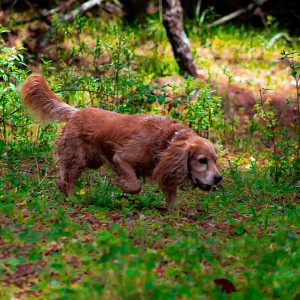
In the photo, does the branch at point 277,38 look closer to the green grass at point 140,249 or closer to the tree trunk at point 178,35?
the tree trunk at point 178,35

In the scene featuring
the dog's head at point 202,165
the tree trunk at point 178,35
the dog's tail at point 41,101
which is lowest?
the dog's head at point 202,165

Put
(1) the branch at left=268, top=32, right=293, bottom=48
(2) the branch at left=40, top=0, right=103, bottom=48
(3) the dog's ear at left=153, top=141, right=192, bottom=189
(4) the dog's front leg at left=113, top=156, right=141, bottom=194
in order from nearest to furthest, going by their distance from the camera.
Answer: (3) the dog's ear at left=153, top=141, right=192, bottom=189 → (4) the dog's front leg at left=113, top=156, right=141, bottom=194 → (2) the branch at left=40, top=0, right=103, bottom=48 → (1) the branch at left=268, top=32, right=293, bottom=48

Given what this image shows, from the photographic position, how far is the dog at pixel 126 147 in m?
5.91

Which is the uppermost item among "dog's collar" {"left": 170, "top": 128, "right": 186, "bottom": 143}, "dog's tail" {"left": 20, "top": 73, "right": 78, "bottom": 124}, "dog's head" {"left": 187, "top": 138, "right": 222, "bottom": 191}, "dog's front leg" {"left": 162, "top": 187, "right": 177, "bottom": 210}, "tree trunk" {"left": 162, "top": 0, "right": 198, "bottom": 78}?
"tree trunk" {"left": 162, "top": 0, "right": 198, "bottom": 78}

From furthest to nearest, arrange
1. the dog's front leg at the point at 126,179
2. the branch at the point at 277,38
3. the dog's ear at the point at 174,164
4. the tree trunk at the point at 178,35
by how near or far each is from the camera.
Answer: the branch at the point at 277,38, the tree trunk at the point at 178,35, the dog's front leg at the point at 126,179, the dog's ear at the point at 174,164

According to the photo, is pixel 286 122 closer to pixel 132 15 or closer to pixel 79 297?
pixel 132 15

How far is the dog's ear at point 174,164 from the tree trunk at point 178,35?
15.9 ft

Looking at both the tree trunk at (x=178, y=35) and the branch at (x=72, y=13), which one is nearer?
the tree trunk at (x=178, y=35)

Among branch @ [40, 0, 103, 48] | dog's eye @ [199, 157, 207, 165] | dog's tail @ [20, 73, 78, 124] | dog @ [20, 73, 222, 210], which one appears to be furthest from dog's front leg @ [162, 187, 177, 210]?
branch @ [40, 0, 103, 48]

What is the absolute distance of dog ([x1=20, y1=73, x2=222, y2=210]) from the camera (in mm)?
5906

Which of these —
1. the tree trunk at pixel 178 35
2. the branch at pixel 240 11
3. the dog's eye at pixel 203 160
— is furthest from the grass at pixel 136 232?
the branch at pixel 240 11

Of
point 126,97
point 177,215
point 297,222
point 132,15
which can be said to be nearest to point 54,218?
point 177,215

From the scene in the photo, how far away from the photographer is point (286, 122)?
10438 mm

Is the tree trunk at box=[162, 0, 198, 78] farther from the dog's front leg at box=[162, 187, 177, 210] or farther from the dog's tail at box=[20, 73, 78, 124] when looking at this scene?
the dog's front leg at box=[162, 187, 177, 210]
